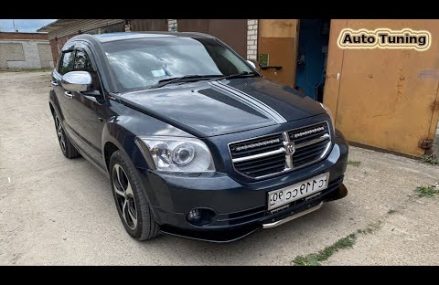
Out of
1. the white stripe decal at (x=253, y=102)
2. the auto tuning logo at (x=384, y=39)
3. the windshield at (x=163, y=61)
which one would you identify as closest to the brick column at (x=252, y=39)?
the auto tuning logo at (x=384, y=39)

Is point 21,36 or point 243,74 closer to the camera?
point 243,74

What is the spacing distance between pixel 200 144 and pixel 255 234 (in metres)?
1.03

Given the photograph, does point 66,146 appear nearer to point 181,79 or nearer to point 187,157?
point 181,79

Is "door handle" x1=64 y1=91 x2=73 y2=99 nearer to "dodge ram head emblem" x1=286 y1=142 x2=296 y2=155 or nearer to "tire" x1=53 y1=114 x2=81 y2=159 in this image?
"tire" x1=53 y1=114 x2=81 y2=159

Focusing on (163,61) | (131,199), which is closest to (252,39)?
(163,61)

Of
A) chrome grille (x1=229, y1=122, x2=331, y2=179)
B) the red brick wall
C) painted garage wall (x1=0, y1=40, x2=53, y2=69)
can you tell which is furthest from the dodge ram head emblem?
painted garage wall (x1=0, y1=40, x2=53, y2=69)

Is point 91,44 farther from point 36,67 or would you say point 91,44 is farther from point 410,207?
point 36,67

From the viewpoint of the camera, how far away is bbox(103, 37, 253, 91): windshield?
122 inches

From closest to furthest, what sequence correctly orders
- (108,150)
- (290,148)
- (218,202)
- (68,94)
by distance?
(218,202) < (290,148) < (108,150) < (68,94)

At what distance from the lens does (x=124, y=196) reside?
283 cm

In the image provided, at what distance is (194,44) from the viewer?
3.67 m

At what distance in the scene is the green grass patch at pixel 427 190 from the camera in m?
3.44

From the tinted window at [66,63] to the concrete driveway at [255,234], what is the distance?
1.33 meters
